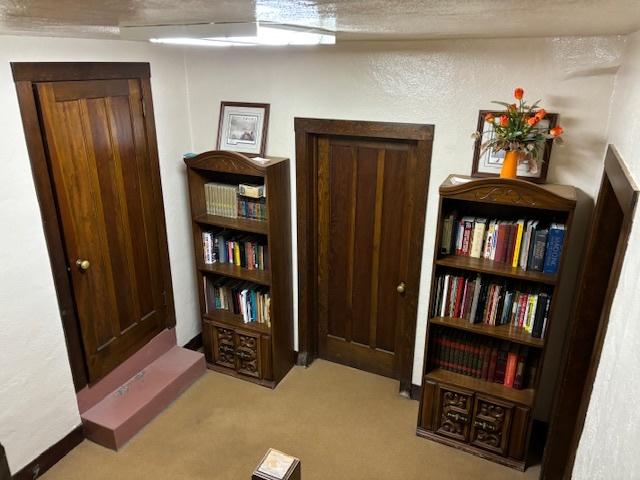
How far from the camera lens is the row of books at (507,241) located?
93.5 inches

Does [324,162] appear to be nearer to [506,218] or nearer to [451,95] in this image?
[451,95]

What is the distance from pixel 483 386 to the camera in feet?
8.91

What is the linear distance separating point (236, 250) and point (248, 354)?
0.75 m

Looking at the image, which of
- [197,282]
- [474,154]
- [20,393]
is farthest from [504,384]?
[20,393]

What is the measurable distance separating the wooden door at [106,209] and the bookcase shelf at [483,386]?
195 centimetres

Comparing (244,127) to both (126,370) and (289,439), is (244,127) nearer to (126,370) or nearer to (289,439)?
(126,370)

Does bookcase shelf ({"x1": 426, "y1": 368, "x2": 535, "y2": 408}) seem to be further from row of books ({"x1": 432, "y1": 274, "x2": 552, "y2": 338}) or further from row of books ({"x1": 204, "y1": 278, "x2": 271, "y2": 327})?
row of books ({"x1": 204, "y1": 278, "x2": 271, "y2": 327})

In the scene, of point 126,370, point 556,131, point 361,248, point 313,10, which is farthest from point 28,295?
point 556,131

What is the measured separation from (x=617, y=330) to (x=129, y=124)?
2.69 m

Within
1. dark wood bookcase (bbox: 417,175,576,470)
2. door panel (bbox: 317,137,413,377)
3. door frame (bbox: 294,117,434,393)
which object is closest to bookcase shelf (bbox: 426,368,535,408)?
dark wood bookcase (bbox: 417,175,576,470)

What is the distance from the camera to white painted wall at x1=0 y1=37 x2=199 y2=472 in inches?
87.8

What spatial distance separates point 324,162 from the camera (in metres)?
3.12

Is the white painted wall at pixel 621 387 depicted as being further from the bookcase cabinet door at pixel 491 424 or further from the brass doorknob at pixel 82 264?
the brass doorknob at pixel 82 264

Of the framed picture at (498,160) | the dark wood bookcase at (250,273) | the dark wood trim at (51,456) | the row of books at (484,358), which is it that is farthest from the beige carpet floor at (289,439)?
the framed picture at (498,160)
